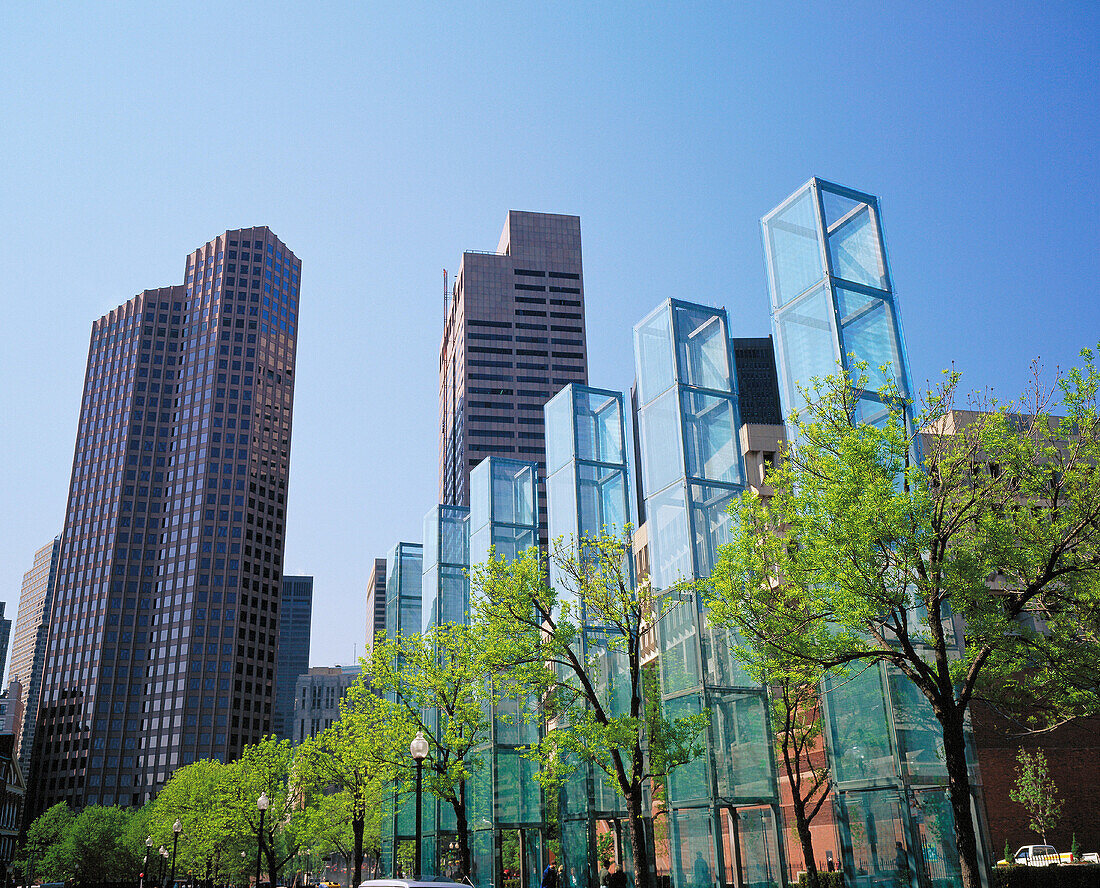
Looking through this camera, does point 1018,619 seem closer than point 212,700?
Yes

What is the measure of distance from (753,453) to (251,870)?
61.0 metres

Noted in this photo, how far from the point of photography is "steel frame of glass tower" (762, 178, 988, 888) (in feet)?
72.5

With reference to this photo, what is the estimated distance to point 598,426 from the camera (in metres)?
38.4

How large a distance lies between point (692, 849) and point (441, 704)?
1365 centimetres

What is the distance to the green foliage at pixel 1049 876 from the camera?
96.7 ft

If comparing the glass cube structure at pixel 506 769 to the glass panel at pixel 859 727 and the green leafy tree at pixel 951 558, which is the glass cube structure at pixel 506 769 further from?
the green leafy tree at pixel 951 558

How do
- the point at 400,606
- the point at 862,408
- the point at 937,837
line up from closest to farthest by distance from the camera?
the point at 937,837 < the point at 862,408 < the point at 400,606

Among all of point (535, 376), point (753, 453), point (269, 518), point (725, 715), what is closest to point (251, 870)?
point (753, 453)

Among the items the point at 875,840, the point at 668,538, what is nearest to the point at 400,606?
the point at 668,538

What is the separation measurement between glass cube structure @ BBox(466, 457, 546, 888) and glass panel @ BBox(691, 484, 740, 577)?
8677mm

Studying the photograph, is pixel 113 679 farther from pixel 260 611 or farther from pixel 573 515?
pixel 573 515

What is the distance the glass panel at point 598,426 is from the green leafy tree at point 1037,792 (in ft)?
85.9

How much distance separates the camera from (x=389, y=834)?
45.3 m

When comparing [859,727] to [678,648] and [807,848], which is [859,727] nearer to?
[678,648]
